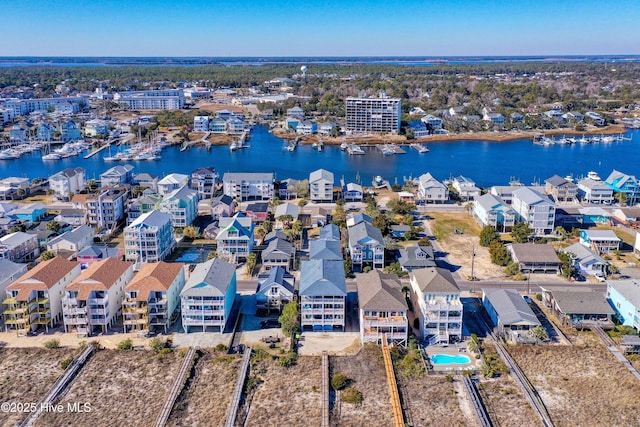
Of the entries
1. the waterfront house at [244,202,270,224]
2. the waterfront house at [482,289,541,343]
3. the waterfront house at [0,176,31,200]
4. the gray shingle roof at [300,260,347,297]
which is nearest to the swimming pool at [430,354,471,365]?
the waterfront house at [482,289,541,343]

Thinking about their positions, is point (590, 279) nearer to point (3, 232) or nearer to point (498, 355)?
point (498, 355)

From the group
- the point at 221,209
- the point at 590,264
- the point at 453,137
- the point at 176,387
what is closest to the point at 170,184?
the point at 221,209

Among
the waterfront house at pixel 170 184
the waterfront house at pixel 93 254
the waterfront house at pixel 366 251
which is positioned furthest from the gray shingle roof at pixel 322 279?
the waterfront house at pixel 170 184

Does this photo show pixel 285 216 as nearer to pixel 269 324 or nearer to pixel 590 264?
pixel 269 324

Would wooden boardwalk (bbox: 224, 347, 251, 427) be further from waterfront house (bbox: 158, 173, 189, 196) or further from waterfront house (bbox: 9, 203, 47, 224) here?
waterfront house (bbox: 158, 173, 189, 196)

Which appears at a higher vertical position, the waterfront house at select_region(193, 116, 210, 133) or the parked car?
the waterfront house at select_region(193, 116, 210, 133)
